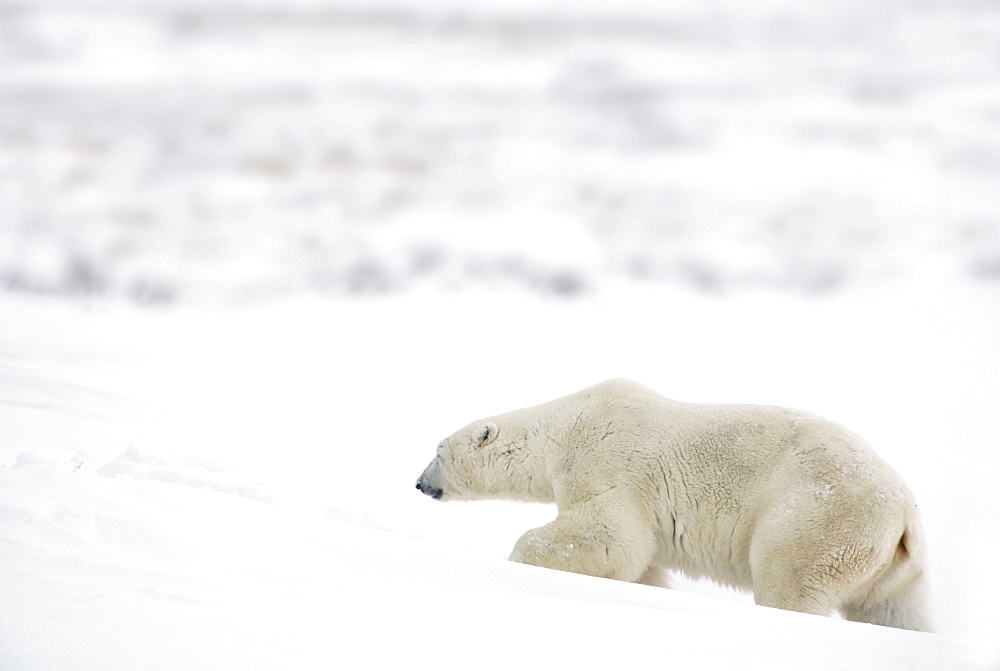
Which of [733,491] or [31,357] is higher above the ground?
[733,491]

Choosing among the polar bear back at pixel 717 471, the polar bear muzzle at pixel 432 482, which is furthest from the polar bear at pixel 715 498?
the polar bear muzzle at pixel 432 482

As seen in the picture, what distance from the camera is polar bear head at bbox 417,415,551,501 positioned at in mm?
5426

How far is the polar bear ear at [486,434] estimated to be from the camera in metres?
5.60

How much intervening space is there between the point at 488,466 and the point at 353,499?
1705mm

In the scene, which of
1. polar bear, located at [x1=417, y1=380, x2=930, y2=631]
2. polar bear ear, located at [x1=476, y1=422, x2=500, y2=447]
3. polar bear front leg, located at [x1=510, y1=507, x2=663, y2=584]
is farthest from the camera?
polar bear ear, located at [x1=476, y1=422, x2=500, y2=447]

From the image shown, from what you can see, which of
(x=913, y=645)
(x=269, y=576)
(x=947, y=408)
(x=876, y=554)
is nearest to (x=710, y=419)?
(x=876, y=554)

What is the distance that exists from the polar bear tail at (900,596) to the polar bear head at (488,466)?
198cm

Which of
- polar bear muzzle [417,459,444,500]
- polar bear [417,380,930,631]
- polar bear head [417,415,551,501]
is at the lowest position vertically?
polar bear muzzle [417,459,444,500]

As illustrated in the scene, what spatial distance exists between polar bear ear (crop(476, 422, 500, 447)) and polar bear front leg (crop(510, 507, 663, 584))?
41.3 inches

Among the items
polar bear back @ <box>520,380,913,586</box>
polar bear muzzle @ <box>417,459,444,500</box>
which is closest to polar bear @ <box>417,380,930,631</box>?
polar bear back @ <box>520,380,913,586</box>

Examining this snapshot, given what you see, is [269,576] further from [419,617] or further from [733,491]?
[733,491]

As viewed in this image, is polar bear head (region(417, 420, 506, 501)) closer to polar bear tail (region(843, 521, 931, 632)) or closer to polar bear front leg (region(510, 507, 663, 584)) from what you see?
polar bear front leg (region(510, 507, 663, 584))

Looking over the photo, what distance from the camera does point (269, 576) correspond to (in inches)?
109

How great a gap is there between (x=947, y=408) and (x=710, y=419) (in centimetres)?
961
